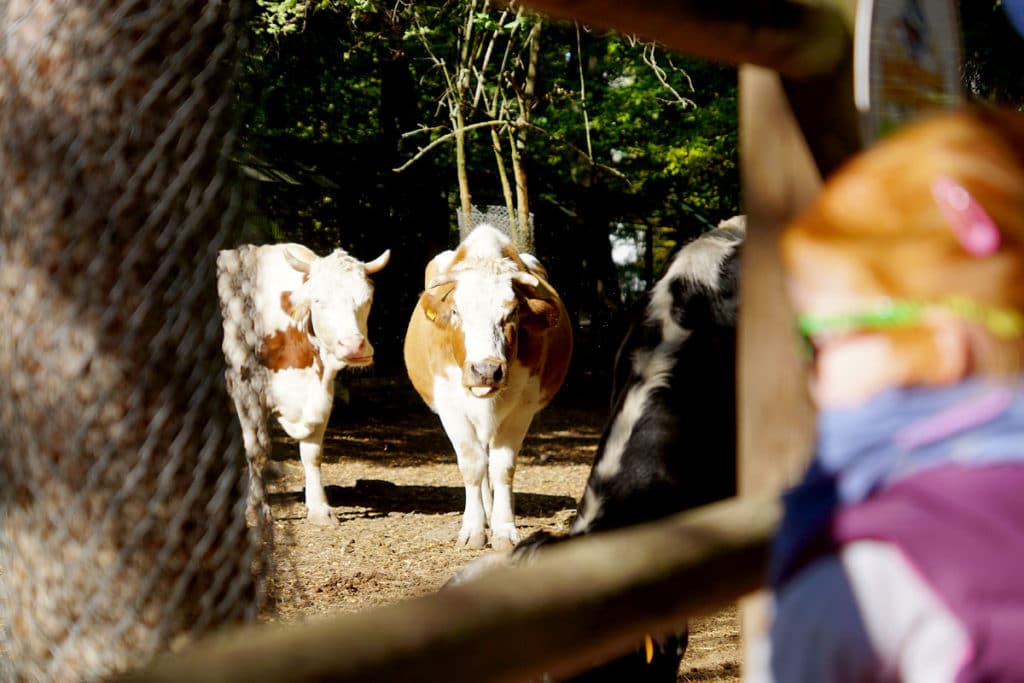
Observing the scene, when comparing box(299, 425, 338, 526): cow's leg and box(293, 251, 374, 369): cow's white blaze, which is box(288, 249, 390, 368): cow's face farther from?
box(299, 425, 338, 526): cow's leg

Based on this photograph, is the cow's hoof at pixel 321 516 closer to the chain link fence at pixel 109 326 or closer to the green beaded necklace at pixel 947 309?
the chain link fence at pixel 109 326

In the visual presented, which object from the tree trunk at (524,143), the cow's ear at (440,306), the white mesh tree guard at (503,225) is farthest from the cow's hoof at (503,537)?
the tree trunk at (524,143)

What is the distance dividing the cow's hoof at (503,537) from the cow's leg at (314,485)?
1.40 m

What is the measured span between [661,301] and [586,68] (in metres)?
12.3

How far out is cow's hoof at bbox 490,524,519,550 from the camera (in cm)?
746

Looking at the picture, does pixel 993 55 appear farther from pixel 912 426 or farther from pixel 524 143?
pixel 912 426

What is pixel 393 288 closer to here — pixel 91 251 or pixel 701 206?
pixel 701 206

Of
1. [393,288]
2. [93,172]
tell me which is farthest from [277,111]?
[93,172]

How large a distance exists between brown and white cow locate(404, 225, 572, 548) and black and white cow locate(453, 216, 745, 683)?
2595 millimetres

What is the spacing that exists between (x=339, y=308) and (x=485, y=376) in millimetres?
1656

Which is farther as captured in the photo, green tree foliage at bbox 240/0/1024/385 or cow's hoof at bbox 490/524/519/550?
green tree foliage at bbox 240/0/1024/385

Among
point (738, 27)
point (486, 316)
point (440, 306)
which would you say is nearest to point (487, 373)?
point (486, 316)

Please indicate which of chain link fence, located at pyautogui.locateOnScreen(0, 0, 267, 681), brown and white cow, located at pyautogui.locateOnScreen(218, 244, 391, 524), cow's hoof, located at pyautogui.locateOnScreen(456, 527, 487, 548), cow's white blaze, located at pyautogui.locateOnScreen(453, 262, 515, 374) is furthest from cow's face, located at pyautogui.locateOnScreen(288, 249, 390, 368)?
chain link fence, located at pyautogui.locateOnScreen(0, 0, 267, 681)

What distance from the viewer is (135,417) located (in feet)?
8.50
